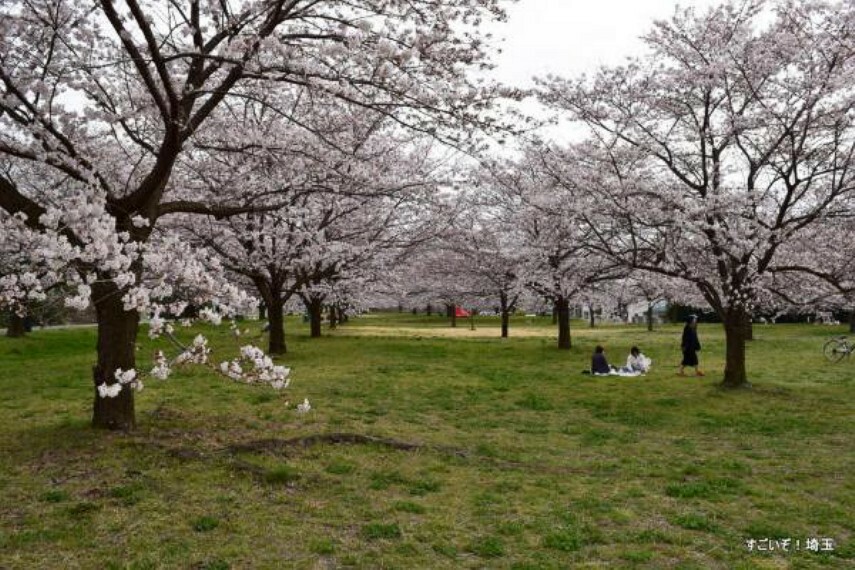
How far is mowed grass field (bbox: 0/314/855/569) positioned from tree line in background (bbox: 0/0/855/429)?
186 cm

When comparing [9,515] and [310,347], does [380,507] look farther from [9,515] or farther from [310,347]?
[310,347]

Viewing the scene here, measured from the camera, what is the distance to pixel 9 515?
6379 millimetres

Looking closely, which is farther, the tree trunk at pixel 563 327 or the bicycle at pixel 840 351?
the tree trunk at pixel 563 327

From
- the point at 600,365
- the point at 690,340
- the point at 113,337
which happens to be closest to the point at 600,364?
the point at 600,365

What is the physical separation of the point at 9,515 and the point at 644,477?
22.7 ft

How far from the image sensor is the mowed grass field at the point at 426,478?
5793 mm

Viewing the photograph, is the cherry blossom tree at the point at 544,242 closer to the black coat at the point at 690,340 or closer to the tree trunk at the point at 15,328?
the black coat at the point at 690,340

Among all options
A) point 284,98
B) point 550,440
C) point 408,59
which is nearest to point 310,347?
point 284,98

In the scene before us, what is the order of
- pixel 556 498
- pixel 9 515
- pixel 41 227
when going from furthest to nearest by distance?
pixel 41 227 < pixel 556 498 < pixel 9 515

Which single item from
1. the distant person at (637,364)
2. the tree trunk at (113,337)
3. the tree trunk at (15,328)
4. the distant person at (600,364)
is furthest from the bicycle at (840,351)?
the tree trunk at (15,328)

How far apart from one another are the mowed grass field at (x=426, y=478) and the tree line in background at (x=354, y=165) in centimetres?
186

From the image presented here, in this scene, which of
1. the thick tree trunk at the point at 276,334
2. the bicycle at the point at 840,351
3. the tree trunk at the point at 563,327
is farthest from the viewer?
the tree trunk at the point at 563,327

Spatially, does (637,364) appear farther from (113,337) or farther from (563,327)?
(113,337)

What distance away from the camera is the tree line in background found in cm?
694
